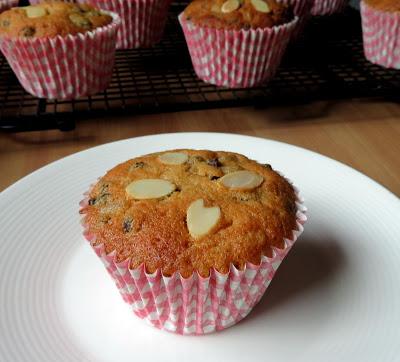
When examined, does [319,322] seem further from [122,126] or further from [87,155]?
[122,126]

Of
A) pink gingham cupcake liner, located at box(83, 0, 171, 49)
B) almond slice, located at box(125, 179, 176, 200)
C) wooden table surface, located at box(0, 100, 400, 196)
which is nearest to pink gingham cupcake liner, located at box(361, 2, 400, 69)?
wooden table surface, located at box(0, 100, 400, 196)

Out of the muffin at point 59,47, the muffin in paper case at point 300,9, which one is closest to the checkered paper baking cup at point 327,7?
the muffin in paper case at point 300,9

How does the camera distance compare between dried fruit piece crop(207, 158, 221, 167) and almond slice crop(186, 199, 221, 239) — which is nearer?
almond slice crop(186, 199, 221, 239)

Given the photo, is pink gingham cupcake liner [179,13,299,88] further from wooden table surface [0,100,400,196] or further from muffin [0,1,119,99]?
muffin [0,1,119,99]

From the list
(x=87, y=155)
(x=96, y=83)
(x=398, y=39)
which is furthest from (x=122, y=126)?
(x=398, y=39)

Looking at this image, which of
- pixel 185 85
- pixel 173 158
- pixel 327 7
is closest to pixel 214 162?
pixel 173 158

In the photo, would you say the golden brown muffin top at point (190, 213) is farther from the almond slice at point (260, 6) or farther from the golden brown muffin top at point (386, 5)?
the golden brown muffin top at point (386, 5)
